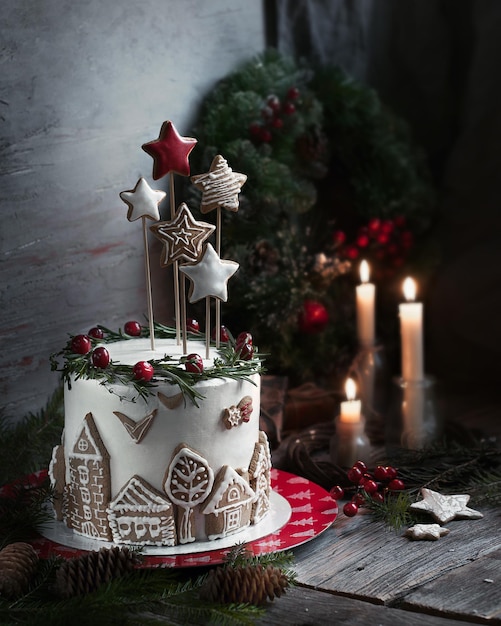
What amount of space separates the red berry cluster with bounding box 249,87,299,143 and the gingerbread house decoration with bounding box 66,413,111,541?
3.06 ft

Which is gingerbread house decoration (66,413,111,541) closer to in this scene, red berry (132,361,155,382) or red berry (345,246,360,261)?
red berry (132,361,155,382)

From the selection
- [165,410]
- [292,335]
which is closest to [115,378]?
[165,410]

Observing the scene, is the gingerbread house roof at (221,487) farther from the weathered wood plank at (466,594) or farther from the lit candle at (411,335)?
the lit candle at (411,335)

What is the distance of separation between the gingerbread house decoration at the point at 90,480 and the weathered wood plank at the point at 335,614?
1.00 feet

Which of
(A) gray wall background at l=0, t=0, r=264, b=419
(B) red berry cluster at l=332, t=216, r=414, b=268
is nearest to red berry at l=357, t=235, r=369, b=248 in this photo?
(B) red berry cluster at l=332, t=216, r=414, b=268

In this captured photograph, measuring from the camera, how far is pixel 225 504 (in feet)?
4.63

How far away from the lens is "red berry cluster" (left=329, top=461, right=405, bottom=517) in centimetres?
158

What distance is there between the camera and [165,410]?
1359 mm

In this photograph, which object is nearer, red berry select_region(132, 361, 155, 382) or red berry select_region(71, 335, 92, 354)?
red berry select_region(132, 361, 155, 382)

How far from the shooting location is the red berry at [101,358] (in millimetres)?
1383

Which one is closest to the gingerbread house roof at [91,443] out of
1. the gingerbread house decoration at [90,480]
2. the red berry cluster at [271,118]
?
the gingerbread house decoration at [90,480]

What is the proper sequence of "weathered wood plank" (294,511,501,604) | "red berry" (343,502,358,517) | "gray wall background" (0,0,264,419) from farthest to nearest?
1. "gray wall background" (0,0,264,419)
2. "red berry" (343,502,358,517)
3. "weathered wood plank" (294,511,501,604)

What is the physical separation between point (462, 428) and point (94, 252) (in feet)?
2.85

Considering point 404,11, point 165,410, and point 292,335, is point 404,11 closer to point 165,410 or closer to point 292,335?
point 292,335
